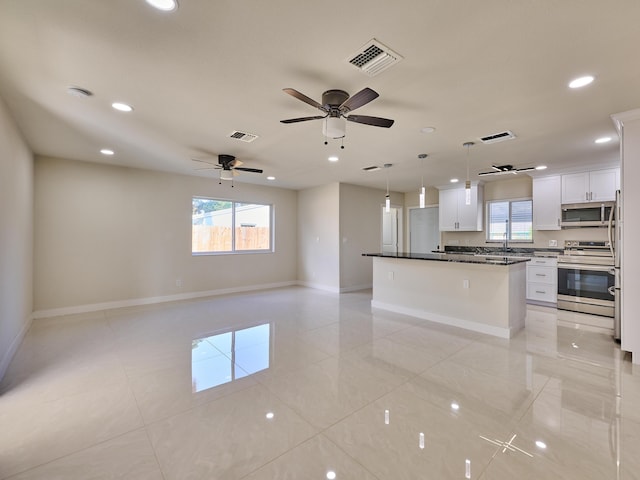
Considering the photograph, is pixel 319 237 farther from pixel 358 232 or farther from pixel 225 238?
pixel 225 238

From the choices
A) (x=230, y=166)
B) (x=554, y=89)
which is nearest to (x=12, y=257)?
(x=230, y=166)

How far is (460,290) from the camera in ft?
13.8

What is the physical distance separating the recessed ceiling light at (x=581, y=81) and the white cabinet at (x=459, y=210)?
4.20 m

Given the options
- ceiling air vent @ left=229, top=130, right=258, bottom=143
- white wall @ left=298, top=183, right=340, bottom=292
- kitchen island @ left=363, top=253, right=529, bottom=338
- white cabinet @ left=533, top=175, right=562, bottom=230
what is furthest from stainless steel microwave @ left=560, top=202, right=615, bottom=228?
ceiling air vent @ left=229, top=130, right=258, bottom=143

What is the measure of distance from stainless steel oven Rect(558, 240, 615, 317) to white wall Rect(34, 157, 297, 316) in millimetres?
6311

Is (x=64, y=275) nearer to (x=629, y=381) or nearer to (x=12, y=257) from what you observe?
(x=12, y=257)

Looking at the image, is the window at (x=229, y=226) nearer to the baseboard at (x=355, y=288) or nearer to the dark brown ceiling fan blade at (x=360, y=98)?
the baseboard at (x=355, y=288)

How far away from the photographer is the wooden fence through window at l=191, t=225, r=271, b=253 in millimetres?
6398

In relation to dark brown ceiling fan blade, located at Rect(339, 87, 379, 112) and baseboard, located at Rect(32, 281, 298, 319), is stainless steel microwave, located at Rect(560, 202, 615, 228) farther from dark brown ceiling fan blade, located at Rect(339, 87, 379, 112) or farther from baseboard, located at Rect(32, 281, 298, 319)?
baseboard, located at Rect(32, 281, 298, 319)

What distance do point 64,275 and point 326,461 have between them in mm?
5385

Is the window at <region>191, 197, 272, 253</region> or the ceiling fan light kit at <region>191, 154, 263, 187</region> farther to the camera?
the window at <region>191, 197, 272, 253</region>

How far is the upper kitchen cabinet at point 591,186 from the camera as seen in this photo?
495cm

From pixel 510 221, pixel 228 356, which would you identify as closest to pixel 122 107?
pixel 228 356

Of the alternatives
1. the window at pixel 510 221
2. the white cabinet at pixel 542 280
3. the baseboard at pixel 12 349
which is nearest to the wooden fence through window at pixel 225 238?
the baseboard at pixel 12 349
